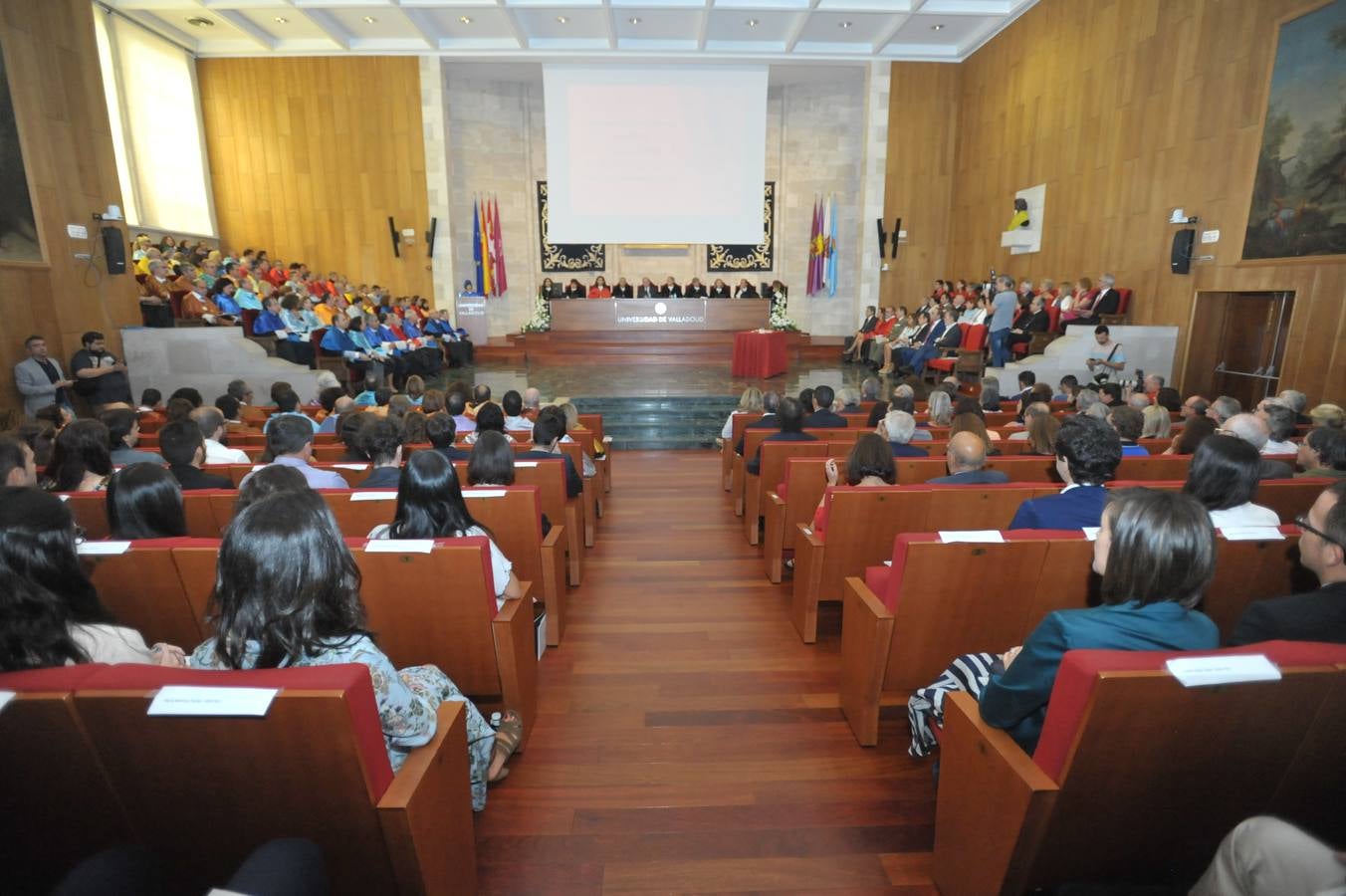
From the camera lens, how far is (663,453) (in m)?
7.08

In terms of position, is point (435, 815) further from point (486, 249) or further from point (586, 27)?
point (486, 249)

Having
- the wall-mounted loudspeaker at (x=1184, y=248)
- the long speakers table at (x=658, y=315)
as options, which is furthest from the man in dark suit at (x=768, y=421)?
the long speakers table at (x=658, y=315)

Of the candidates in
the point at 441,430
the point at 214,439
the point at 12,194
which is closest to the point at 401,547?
the point at 441,430

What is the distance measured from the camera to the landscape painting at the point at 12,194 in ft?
21.7

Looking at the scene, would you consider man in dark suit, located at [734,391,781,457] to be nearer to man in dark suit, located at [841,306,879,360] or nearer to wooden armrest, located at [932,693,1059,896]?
wooden armrest, located at [932,693,1059,896]

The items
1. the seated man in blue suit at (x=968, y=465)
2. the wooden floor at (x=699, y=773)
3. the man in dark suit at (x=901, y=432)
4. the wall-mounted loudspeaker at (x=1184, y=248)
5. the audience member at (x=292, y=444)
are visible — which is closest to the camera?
the wooden floor at (x=699, y=773)

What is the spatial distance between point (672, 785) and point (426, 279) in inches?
513

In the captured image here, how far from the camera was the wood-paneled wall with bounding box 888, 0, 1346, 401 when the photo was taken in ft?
21.3

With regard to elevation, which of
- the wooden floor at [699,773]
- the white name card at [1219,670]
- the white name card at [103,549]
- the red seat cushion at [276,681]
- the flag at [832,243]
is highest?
the flag at [832,243]

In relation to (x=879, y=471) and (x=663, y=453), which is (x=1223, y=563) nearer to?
(x=879, y=471)

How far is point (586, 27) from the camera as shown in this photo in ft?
39.1

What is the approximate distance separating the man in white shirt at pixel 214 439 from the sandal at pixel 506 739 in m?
2.69

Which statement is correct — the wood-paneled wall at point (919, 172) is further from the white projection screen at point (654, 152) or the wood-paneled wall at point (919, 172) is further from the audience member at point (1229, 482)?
the audience member at point (1229, 482)

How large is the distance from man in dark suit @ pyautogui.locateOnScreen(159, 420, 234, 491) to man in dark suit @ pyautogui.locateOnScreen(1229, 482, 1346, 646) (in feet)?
12.2
